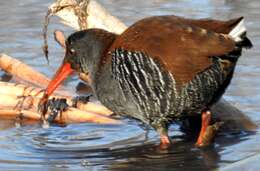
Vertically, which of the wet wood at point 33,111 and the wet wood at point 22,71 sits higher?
the wet wood at point 22,71

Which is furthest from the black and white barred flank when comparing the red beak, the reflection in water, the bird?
the red beak

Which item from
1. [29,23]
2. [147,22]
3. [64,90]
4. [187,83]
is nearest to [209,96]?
[187,83]

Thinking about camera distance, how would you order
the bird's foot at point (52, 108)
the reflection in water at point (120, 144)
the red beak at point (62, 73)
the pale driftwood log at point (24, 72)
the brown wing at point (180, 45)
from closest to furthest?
the brown wing at point (180, 45), the reflection in water at point (120, 144), the red beak at point (62, 73), the bird's foot at point (52, 108), the pale driftwood log at point (24, 72)

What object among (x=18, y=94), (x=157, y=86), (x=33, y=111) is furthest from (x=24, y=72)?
(x=157, y=86)

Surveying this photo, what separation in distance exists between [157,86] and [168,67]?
0.22 metres

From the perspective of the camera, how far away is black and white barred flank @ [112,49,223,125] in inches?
343

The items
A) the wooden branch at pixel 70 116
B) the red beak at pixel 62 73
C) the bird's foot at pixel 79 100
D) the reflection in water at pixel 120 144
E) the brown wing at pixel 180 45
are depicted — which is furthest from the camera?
the bird's foot at pixel 79 100

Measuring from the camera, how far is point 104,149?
919 centimetres

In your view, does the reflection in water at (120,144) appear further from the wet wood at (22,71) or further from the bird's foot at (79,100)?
the wet wood at (22,71)

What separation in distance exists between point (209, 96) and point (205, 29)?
2.11 feet

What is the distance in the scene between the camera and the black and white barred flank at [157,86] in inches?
343

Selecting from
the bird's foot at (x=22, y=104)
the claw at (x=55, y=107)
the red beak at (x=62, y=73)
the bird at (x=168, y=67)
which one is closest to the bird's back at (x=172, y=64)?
the bird at (x=168, y=67)

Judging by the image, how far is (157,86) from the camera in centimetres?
875

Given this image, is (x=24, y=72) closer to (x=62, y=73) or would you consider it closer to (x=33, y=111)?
(x=33, y=111)
